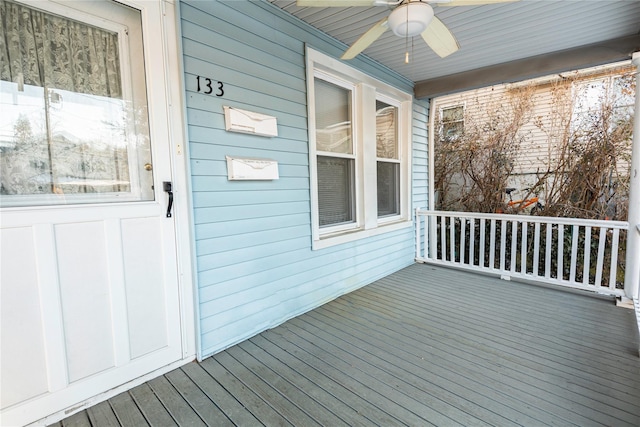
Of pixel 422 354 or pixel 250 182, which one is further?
pixel 250 182

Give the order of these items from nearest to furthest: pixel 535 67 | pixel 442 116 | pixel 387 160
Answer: pixel 535 67 < pixel 387 160 < pixel 442 116

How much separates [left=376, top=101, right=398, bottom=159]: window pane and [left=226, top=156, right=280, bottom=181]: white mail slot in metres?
1.89

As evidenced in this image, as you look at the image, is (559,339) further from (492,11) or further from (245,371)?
(492,11)

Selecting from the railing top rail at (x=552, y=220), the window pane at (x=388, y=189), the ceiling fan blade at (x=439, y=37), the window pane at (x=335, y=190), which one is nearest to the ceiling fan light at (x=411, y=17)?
the ceiling fan blade at (x=439, y=37)

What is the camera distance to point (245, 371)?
1963mm

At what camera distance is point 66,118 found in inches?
63.3

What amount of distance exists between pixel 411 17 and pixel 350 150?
68.6 inches

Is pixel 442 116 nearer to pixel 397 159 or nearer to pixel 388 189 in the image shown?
pixel 397 159

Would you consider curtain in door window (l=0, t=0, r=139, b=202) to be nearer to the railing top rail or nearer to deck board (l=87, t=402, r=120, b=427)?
deck board (l=87, t=402, r=120, b=427)

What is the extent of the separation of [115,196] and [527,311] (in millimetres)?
3577

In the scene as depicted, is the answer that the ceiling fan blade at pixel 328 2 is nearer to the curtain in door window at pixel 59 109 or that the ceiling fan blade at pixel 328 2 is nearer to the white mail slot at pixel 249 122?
the white mail slot at pixel 249 122

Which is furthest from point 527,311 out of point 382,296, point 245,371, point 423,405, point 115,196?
point 115,196

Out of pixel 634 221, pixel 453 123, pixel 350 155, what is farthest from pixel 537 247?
pixel 453 123

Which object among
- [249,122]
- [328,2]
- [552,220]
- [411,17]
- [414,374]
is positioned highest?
[328,2]
